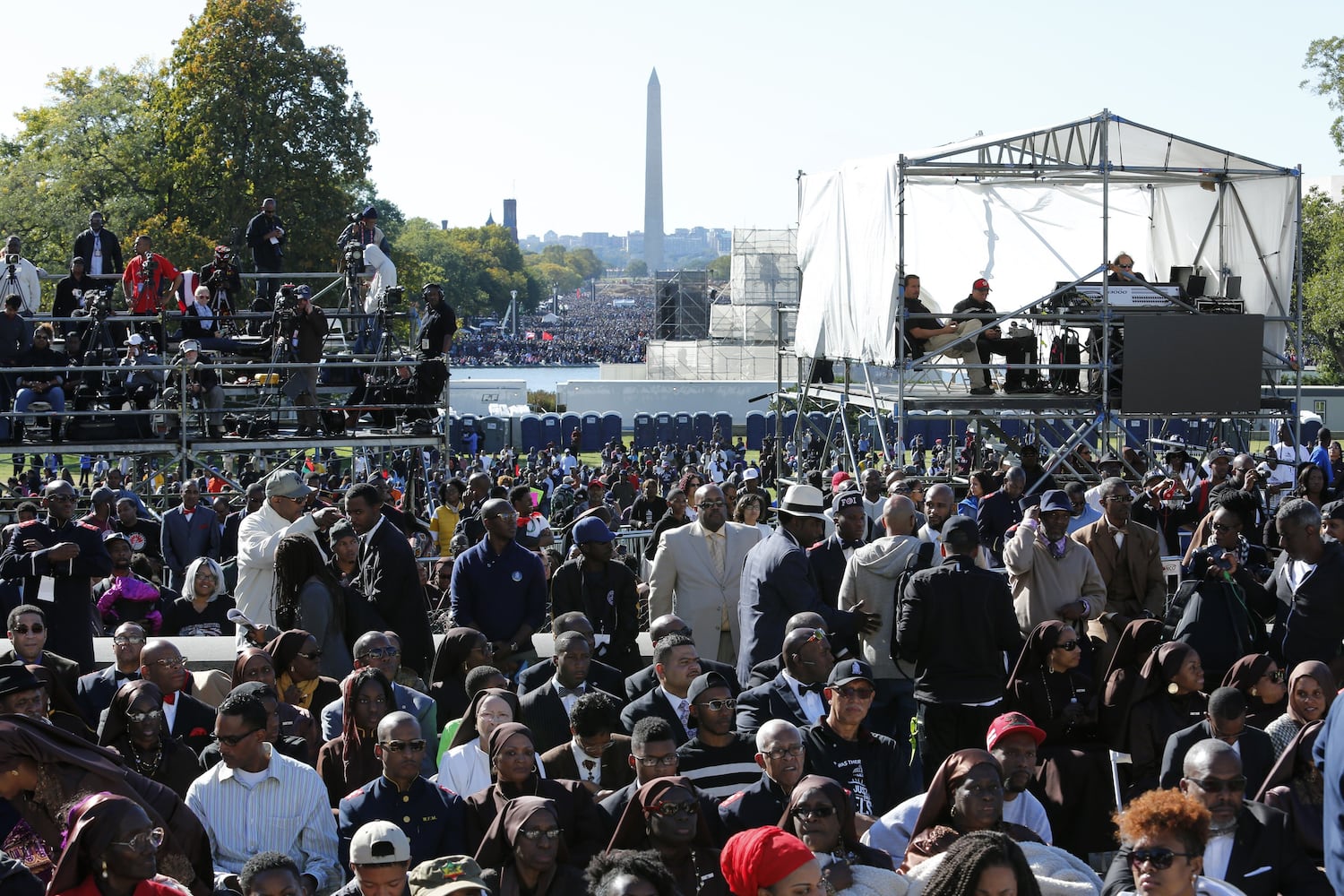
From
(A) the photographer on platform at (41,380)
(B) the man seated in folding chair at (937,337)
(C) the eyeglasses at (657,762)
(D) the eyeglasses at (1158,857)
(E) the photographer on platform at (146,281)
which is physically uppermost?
(E) the photographer on platform at (146,281)

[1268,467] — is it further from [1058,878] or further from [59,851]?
[59,851]

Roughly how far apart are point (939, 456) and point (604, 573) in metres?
25.4

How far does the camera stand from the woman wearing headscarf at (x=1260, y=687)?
725cm

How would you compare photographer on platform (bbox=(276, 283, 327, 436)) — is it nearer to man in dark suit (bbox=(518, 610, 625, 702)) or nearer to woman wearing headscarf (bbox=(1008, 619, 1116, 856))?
man in dark suit (bbox=(518, 610, 625, 702))

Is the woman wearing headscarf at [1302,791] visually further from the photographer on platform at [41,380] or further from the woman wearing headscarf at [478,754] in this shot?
the photographer on platform at [41,380]

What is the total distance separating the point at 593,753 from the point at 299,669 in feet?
5.68

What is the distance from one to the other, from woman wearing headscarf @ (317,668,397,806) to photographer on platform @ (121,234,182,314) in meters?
12.6

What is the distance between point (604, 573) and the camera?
8.89 m

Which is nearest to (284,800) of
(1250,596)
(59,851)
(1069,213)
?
(59,851)

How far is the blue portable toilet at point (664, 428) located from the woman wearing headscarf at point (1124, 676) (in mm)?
40315

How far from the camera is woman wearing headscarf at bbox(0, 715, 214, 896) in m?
5.29

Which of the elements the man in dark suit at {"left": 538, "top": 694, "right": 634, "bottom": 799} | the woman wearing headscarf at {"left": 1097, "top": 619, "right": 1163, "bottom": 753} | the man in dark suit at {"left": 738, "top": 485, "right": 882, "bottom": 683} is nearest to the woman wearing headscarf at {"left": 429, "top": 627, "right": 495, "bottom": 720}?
the man in dark suit at {"left": 538, "top": 694, "right": 634, "bottom": 799}

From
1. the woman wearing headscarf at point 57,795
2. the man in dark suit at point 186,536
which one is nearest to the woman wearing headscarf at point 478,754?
the woman wearing headscarf at point 57,795

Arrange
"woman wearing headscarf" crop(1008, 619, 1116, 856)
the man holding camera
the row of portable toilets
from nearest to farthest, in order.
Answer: "woman wearing headscarf" crop(1008, 619, 1116, 856), the man holding camera, the row of portable toilets
